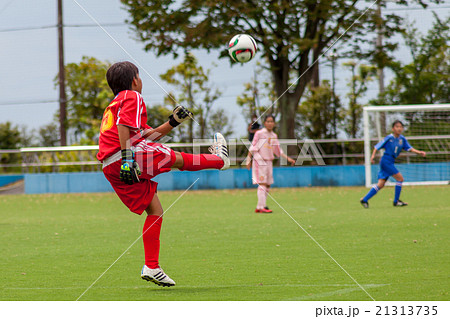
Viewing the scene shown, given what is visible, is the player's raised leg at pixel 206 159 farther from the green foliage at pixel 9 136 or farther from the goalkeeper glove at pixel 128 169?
the green foliage at pixel 9 136

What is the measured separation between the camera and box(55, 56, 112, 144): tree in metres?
30.7

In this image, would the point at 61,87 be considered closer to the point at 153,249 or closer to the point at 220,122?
the point at 220,122

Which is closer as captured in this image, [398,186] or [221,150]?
[221,150]

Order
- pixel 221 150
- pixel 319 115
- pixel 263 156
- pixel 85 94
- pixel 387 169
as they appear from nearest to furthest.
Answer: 1. pixel 221 150
2. pixel 263 156
3. pixel 387 169
4. pixel 319 115
5. pixel 85 94

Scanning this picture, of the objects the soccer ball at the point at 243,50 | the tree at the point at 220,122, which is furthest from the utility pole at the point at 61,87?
the soccer ball at the point at 243,50

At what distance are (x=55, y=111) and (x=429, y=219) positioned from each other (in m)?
19.2

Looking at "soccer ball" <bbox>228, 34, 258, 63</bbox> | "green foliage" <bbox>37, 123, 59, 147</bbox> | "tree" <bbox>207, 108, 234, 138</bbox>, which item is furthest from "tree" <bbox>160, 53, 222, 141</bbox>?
"soccer ball" <bbox>228, 34, 258, 63</bbox>

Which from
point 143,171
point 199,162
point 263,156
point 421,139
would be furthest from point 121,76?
point 421,139

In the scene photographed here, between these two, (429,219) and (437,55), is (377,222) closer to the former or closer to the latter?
(429,219)

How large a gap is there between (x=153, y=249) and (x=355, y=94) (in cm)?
2020

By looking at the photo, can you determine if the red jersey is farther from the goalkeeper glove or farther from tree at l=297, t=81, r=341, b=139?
tree at l=297, t=81, r=341, b=139

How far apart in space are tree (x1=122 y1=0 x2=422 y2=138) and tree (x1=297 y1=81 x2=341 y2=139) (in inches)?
37.5

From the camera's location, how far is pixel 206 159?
223 inches

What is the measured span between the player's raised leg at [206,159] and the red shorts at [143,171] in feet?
0.49
